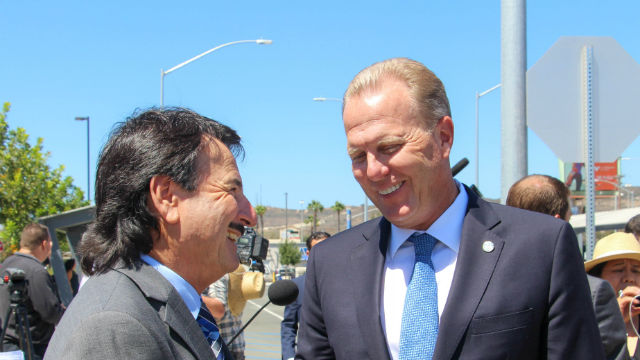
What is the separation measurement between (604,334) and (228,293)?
2.86 m

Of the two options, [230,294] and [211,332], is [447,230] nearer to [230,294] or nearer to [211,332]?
[211,332]

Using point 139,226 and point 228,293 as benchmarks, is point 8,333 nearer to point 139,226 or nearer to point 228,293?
point 228,293

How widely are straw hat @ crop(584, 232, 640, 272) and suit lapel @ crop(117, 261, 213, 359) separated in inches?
87.9

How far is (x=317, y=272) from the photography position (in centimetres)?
236

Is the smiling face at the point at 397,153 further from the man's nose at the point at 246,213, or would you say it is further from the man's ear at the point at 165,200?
the man's ear at the point at 165,200

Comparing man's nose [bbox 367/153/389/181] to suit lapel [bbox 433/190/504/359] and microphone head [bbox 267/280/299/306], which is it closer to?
suit lapel [bbox 433/190/504/359]

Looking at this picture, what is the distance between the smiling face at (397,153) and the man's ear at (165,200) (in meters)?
0.66

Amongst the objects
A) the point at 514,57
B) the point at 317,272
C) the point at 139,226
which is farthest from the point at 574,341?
the point at 514,57

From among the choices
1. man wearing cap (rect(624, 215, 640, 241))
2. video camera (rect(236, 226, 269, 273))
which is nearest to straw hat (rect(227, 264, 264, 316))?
video camera (rect(236, 226, 269, 273))

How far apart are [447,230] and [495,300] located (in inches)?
12.7

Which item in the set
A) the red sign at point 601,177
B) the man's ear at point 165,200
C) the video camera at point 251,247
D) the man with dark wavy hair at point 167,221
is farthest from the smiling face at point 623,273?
the red sign at point 601,177

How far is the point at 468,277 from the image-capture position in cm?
198

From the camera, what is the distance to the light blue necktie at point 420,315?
196cm

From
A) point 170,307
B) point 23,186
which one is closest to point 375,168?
point 170,307
